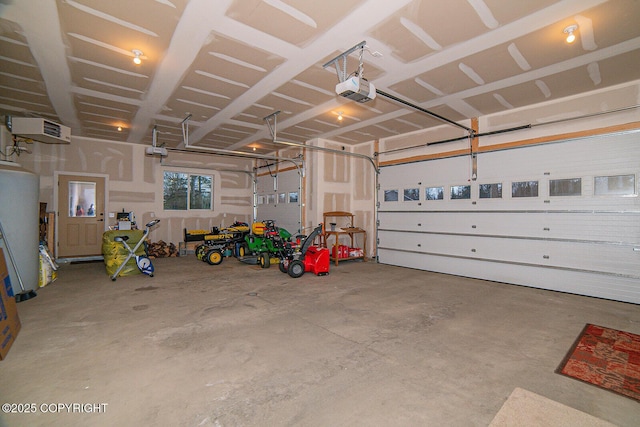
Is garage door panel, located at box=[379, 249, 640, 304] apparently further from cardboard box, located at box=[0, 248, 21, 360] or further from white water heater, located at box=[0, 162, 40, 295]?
white water heater, located at box=[0, 162, 40, 295]

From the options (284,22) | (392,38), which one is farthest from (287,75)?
(392,38)

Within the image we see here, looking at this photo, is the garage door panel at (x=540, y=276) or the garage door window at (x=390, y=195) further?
the garage door window at (x=390, y=195)

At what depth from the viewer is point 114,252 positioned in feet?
19.8

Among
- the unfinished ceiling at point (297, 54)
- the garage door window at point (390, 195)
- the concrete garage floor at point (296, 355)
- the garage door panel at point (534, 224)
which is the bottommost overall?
the concrete garage floor at point (296, 355)

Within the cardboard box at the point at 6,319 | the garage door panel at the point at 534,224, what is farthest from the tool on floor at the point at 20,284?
the garage door panel at the point at 534,224

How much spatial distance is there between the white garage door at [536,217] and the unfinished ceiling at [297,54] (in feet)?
4.08

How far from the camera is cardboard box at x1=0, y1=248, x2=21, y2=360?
2812 millimetres

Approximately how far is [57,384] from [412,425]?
2811 mm

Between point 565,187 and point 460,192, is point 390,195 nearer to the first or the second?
point 460,192

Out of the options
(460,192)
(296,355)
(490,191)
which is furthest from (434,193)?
(296,355)

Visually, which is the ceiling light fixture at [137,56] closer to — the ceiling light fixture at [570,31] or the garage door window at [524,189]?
the ceiling light fixture at [570,31]

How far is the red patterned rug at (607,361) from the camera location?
7.96 feet

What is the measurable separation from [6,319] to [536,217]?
26.7ft

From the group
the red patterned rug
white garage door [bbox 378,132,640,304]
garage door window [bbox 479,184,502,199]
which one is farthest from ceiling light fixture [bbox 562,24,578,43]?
the red patterned rug
